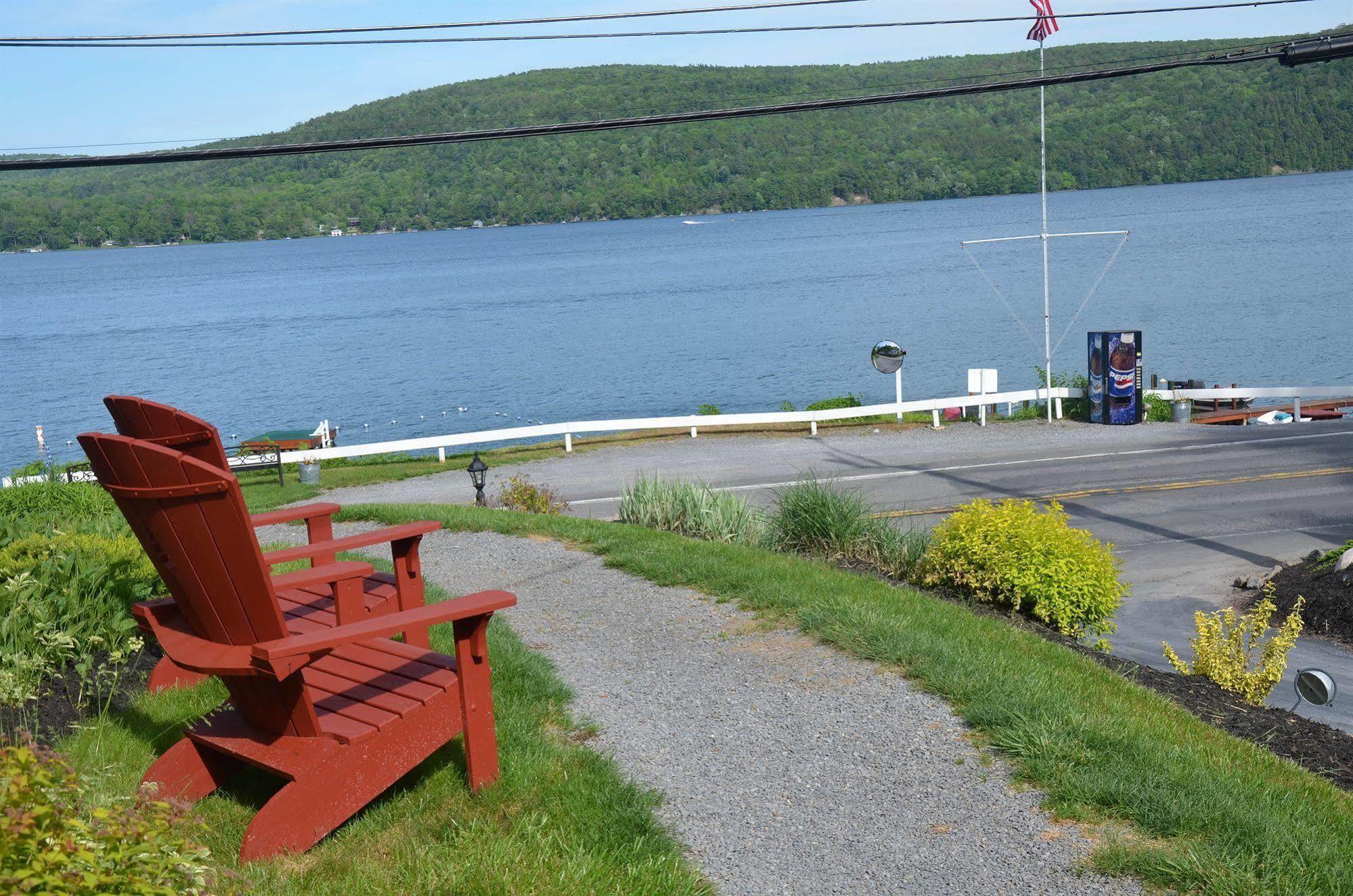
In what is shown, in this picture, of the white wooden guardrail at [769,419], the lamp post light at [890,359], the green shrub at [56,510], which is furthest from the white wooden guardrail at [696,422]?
the green shrub at [56,510]

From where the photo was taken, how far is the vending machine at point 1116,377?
22.3 meters

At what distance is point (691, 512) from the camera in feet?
38.2

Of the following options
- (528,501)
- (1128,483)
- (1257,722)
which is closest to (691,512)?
(528,501)

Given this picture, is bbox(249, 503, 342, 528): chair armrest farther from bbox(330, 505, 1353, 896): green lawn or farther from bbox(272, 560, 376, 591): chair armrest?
bbox(330, 505, 1353, 896): green lawn

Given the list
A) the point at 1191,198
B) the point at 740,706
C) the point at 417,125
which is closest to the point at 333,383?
the point at 417,125

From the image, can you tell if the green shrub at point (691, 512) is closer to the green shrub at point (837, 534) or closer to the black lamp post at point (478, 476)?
the green shrub at point (837, 534)

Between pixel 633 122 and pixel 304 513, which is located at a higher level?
pixel 633 122

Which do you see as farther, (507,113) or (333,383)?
(507,113)

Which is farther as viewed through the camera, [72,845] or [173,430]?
[173,430]

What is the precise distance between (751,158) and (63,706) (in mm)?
167572

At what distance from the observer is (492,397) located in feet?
174

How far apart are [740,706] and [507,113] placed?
124598 mm

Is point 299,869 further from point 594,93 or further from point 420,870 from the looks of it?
point 594,93

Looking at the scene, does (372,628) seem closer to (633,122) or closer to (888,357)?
(633,122)
